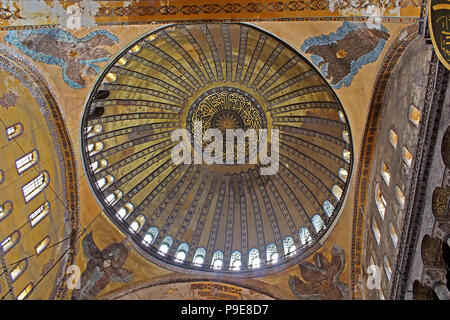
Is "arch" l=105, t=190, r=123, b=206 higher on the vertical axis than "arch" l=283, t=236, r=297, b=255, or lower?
higher

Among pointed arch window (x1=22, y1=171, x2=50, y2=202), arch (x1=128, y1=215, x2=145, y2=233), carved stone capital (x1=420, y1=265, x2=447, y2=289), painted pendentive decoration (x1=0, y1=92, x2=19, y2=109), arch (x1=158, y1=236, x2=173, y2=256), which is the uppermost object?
painted pendentive decoration (x1=0, y1=92, x2=19, y2=109)

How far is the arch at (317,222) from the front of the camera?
14245 millimetres

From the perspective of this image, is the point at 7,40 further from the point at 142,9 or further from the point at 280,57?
the point at 280,57

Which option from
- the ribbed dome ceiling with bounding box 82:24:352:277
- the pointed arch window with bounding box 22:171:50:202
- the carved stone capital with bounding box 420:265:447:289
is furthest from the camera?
the ribbed dome ceiling with bounding box 82:24:352:277

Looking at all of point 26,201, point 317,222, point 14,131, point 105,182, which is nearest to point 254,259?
point 317,222

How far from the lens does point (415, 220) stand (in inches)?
339

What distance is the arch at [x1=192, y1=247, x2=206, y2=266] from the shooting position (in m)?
15.8

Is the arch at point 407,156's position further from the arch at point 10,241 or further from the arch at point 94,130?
the arch at point 10,241

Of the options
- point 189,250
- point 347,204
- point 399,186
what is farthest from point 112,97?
point 399,186

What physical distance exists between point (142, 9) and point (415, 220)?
8013 mm

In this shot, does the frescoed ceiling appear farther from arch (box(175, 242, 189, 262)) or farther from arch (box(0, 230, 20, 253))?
arch (box(0, 230, 20, 253))

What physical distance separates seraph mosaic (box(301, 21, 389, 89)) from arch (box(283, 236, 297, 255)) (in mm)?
7050

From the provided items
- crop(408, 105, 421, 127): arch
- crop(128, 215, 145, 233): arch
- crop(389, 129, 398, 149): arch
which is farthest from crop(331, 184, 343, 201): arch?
crop(128, 215, 145, 233): arch

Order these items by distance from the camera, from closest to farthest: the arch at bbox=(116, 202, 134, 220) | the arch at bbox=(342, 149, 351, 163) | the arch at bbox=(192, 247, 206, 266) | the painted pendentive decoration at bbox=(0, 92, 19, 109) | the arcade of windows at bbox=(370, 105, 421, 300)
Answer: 1. the arcade of windows at bbox=(370, 105, 421, 300)
2. the painted pendentive decoration at bbox=(0, 92, 19, 109)
3. the arch at bbox=(342, 149, 351, 163)
4. the arch at bbox=(116, 202, 134, 220)
5. the arch at bbox=(192, 247, 206, 266)
